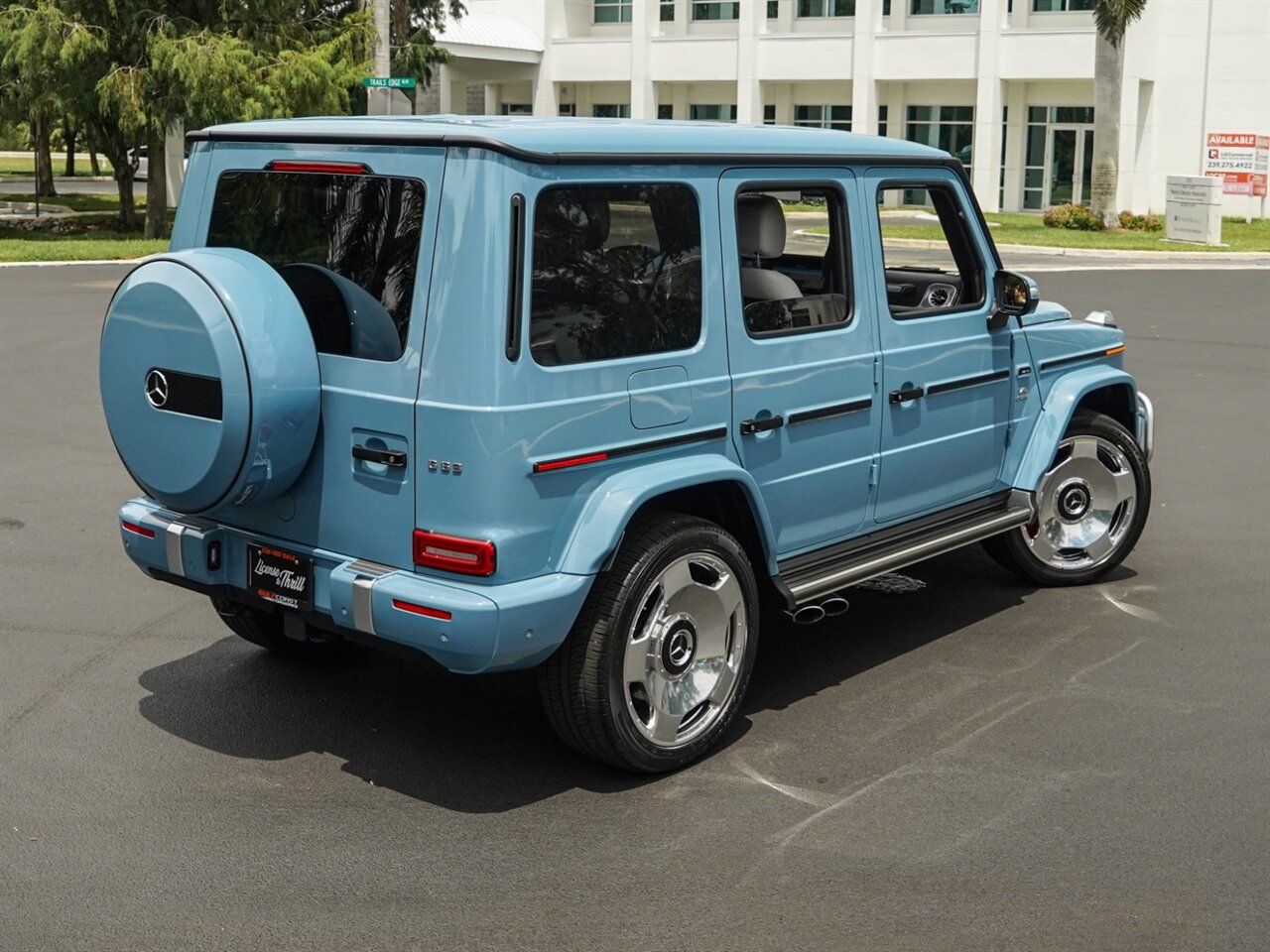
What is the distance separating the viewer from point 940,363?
6277 mm

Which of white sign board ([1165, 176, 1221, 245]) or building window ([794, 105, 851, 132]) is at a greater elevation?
building window ([794, 105, 851, 132])

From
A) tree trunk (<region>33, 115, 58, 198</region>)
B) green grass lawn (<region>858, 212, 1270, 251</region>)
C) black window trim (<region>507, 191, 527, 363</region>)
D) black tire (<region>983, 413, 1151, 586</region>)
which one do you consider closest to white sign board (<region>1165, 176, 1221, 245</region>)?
green grass lawn (<region>858, 212, 1270, 251</region>)

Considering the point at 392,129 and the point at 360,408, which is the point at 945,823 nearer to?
the point at 360,408

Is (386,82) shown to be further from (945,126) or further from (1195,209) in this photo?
(945,126)

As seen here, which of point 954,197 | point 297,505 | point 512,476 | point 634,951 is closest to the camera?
point 634,951

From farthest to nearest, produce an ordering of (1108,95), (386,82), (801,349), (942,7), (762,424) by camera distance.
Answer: (942,7)
(1108,95)
(386,82)
(801,349)
(762,424)

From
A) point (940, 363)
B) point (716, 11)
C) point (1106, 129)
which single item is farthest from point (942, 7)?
point (940, 363)

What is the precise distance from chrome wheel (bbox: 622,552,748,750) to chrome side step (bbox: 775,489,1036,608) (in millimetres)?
302

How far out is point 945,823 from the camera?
4.83 metres

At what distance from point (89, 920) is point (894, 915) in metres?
2.17

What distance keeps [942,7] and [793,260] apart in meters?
44.2

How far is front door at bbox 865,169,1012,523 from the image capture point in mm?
6074

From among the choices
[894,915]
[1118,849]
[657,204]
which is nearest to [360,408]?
[657,204]

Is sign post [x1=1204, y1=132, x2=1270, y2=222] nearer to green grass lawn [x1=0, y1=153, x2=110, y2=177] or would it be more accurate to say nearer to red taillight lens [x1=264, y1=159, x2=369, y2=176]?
green grass lawn [x1=0, y1=153, x2=110, y2=177]
